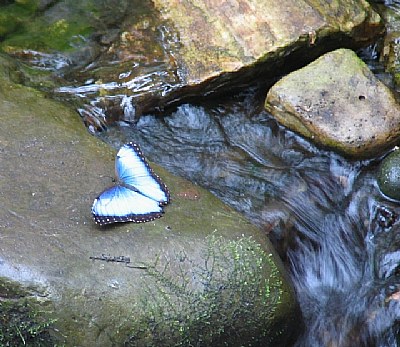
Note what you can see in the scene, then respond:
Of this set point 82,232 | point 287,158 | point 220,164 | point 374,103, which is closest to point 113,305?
point 82,232

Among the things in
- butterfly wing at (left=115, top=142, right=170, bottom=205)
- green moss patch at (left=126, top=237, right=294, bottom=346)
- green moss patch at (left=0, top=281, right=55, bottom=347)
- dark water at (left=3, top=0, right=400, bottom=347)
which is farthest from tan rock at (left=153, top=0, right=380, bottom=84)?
green moss patch at (left=0, top=281, right=55, bottom=347)

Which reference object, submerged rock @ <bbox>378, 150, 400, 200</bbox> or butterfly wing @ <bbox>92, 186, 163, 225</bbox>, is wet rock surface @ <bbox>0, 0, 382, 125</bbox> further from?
butterfly wing @ <bbox>92, 186, 163, 225</bbox>

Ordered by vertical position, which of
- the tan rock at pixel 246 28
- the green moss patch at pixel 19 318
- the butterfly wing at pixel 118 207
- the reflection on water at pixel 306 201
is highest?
the tan rock at pixel 246 28

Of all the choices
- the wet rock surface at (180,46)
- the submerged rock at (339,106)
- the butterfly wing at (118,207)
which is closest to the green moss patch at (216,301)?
the butterfly wing at (118,207)

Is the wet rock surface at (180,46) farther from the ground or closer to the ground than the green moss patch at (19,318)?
farther from the ground

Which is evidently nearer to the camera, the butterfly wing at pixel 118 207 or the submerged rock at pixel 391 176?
the butterfly wing at pixel 118 207

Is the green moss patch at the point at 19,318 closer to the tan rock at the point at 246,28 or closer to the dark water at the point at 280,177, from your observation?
the dark water at the point at 280,177

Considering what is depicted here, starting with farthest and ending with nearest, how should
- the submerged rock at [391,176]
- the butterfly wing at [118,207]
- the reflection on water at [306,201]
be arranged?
the submerged rock at [391,176] < the reflection on water at [306,201] < the butterfly wing at [118,207]
